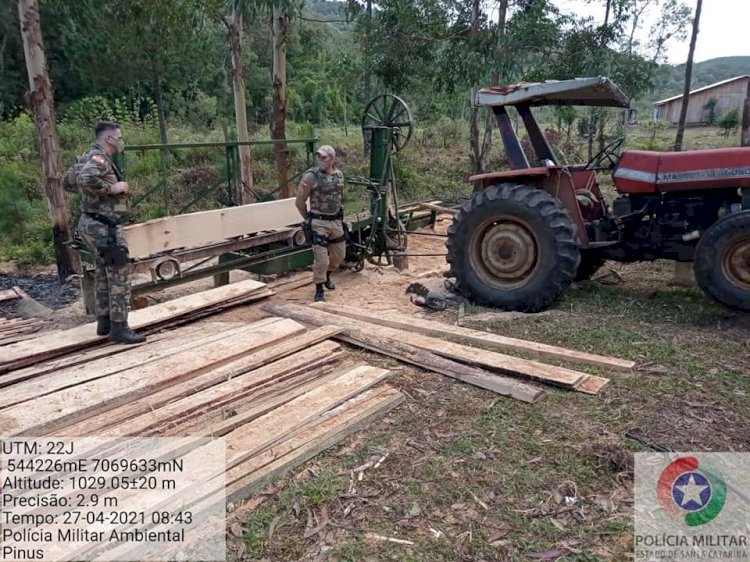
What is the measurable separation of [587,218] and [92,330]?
4.68m

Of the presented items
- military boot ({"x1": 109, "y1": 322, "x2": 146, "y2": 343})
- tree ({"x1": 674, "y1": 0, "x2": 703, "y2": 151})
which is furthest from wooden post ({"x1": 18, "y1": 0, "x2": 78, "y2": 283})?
tree ({"x1": 674, "y1": 0, "x2": 703, "y2": 151})

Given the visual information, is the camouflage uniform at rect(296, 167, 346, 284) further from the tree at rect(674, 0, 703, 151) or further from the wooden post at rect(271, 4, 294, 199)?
the tree at rect(674, 0, 703, 151)

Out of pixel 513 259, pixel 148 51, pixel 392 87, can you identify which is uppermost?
pixel 148 51

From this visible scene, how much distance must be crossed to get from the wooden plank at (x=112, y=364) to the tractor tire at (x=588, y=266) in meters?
3.36

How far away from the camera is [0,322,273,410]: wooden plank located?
3.61m

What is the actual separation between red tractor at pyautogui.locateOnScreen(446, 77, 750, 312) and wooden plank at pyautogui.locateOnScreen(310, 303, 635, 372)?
84cm

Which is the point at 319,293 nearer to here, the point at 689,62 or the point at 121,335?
the point at 121,335

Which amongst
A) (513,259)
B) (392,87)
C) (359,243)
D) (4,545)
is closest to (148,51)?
(392,87)

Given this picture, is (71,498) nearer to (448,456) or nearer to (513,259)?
(448,456)

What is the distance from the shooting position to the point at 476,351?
14.5ft

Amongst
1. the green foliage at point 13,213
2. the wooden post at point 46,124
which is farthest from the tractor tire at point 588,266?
the green foliage at point 13,213

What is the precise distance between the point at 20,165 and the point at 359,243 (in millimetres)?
9065

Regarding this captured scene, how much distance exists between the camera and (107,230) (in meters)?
4.63

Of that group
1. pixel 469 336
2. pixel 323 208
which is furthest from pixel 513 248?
pixel 323 208
